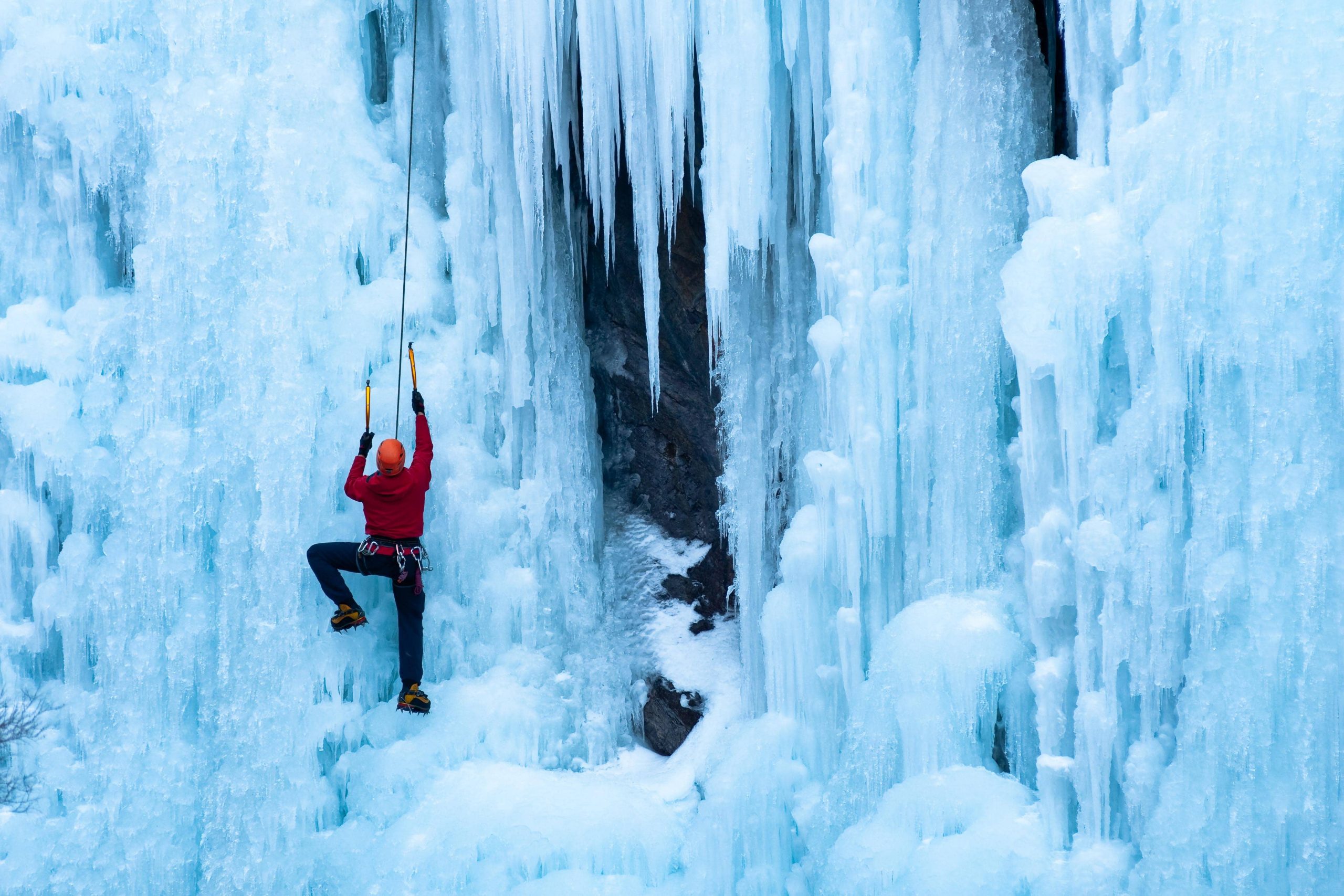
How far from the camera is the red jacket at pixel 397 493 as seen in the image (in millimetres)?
5410

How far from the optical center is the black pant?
544 centimetres

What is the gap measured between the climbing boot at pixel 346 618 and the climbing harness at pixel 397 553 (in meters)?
0.17

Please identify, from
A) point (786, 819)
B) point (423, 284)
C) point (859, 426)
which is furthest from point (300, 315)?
point (786, 819)

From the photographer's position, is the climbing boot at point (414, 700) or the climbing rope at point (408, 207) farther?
the climbing rope at point (408, 207)

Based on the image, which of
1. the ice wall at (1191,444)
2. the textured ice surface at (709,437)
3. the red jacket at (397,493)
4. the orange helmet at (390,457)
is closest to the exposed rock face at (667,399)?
the textured ice surface at (709,437)

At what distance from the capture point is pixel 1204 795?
3.87 meters

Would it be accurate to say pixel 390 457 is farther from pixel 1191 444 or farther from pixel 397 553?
pixel 1191 444

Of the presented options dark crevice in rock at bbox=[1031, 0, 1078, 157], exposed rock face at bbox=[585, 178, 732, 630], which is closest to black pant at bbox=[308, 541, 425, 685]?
exposed rock face at bbox=[585, 178, 732, 630]

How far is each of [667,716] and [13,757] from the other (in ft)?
10.0

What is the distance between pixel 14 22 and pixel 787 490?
446cm

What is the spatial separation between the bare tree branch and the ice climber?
143 centimetres

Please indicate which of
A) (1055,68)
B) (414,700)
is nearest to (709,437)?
(414,700)

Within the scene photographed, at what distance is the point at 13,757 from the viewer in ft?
18.3

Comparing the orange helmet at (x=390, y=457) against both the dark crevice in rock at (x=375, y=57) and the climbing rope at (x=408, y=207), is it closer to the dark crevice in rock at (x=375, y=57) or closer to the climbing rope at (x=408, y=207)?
the climbing rope at (x=408, y=207)
